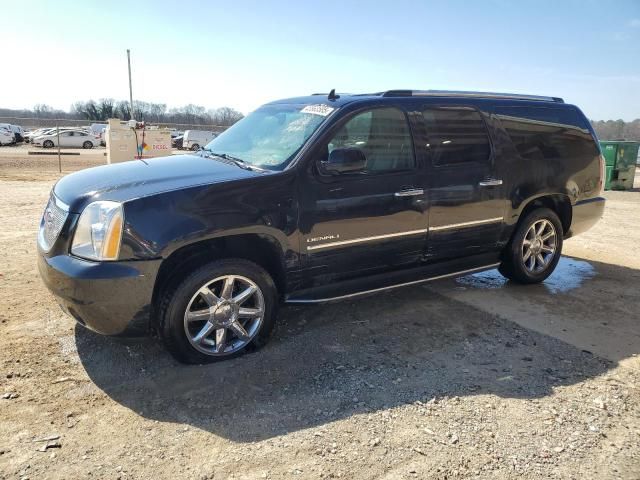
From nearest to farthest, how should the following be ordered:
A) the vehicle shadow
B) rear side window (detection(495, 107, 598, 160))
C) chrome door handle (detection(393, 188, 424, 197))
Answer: the vehicle shadow, chrome door handle (detection(393, 188, 424, 197)), rear side window (detection(495, 107, 598, 160))

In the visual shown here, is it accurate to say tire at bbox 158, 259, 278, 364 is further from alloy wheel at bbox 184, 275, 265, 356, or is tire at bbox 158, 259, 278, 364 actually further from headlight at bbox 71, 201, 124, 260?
headlight at bbox 71, 201, 124, 260

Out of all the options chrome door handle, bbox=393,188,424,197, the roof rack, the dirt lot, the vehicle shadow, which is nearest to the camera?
the dirt lot

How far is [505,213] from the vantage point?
5.12 m

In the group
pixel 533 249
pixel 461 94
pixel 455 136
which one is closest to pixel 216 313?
pixel 455 136

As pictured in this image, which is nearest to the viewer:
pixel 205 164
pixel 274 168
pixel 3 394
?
pixel 3 394

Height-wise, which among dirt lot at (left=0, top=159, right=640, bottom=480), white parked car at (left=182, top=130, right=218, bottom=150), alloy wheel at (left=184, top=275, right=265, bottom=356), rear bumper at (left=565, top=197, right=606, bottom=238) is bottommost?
dirt lot at (left=0, top=159, right=640, bottom=480)

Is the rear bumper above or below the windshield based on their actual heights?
below

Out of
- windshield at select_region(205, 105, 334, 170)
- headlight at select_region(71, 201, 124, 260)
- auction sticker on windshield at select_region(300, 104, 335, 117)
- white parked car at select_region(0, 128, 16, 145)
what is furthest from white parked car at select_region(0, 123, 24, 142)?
headlight at select_region(71, 201, 124, 260)

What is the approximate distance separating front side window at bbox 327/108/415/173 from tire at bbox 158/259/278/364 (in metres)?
1.26

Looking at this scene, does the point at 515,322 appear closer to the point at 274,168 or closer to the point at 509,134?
the point at 509,134

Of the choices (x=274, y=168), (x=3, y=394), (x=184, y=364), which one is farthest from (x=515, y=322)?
(x=3, y=394)

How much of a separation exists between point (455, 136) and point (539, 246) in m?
1.81

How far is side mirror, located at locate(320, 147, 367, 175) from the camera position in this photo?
389cm

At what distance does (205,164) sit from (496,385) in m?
2.78
